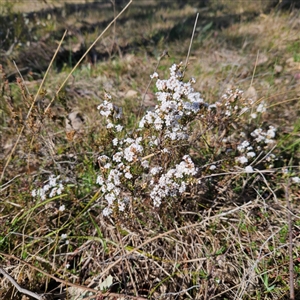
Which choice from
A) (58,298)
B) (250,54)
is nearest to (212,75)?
(250,54)

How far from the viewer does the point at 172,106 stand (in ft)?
4.58

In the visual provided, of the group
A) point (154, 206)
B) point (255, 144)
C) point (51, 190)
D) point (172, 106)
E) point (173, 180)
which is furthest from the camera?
point (255, 144)

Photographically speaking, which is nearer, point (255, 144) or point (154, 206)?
point (154, 206)

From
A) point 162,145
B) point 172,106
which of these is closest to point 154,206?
point 162,145

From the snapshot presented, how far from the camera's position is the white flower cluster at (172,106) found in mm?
1403

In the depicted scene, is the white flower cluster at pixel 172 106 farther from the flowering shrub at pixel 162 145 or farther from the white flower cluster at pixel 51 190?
the white flower cluster at pixel 51 190

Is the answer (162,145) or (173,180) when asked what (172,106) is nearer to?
(162,145)

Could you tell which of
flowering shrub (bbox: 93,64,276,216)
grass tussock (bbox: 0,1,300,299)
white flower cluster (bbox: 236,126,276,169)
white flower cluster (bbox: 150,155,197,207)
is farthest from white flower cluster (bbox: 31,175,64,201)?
white flower cluster (bbox: 236,126,276,169)

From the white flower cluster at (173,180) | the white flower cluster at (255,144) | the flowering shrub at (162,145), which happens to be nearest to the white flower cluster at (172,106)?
the flowering shrub at (162,145)

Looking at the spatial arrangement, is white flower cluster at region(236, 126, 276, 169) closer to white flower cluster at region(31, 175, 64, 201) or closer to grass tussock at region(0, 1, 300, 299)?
grass tussock at region(0, 1, 300, 299)

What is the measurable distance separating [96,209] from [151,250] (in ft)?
1.54

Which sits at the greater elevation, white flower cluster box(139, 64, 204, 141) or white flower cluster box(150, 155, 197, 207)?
white flower cluster box(139, 64, 204, 141)

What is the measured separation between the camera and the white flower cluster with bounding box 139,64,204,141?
1403 mm

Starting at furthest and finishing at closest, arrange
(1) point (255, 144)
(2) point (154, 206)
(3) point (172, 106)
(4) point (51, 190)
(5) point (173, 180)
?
(1) point (255, 144) < (4) point (51, 190) < (2) point (154, 206) < (5) point (173, 180) < (3) point (172, 106)
